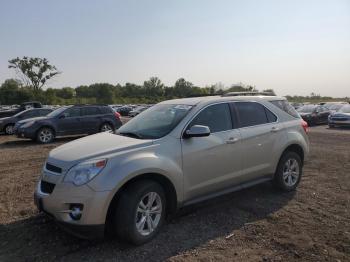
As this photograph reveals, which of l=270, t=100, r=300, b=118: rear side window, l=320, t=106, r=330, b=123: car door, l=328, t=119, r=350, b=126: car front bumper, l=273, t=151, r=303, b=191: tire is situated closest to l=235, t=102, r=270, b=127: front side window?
l=270, t=100, r=300, b=118: rear side window

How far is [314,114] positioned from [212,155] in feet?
71.6

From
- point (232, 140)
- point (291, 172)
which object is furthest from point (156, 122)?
point (291, 172)

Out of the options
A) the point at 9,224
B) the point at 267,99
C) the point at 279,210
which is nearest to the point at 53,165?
the point at 9,224

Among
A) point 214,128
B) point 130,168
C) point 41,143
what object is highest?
point 214,128

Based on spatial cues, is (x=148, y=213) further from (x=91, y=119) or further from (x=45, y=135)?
(x=91, y=119)

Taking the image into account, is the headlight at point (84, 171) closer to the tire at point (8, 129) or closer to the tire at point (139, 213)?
the tire at point (139, 213)

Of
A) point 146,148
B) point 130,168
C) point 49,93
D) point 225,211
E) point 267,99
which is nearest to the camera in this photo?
point 130,168

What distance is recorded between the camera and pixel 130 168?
167 inches

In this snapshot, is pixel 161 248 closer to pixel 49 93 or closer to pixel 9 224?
pixel 9 224

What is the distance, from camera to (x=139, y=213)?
172 inches

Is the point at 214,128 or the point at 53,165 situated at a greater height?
the point at 214,128

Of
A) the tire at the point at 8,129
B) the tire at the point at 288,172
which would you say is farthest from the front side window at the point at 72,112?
the tire at the point at 288,172

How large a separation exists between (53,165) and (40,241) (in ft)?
3.25

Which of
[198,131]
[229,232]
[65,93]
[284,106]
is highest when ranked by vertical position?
[65,93]
